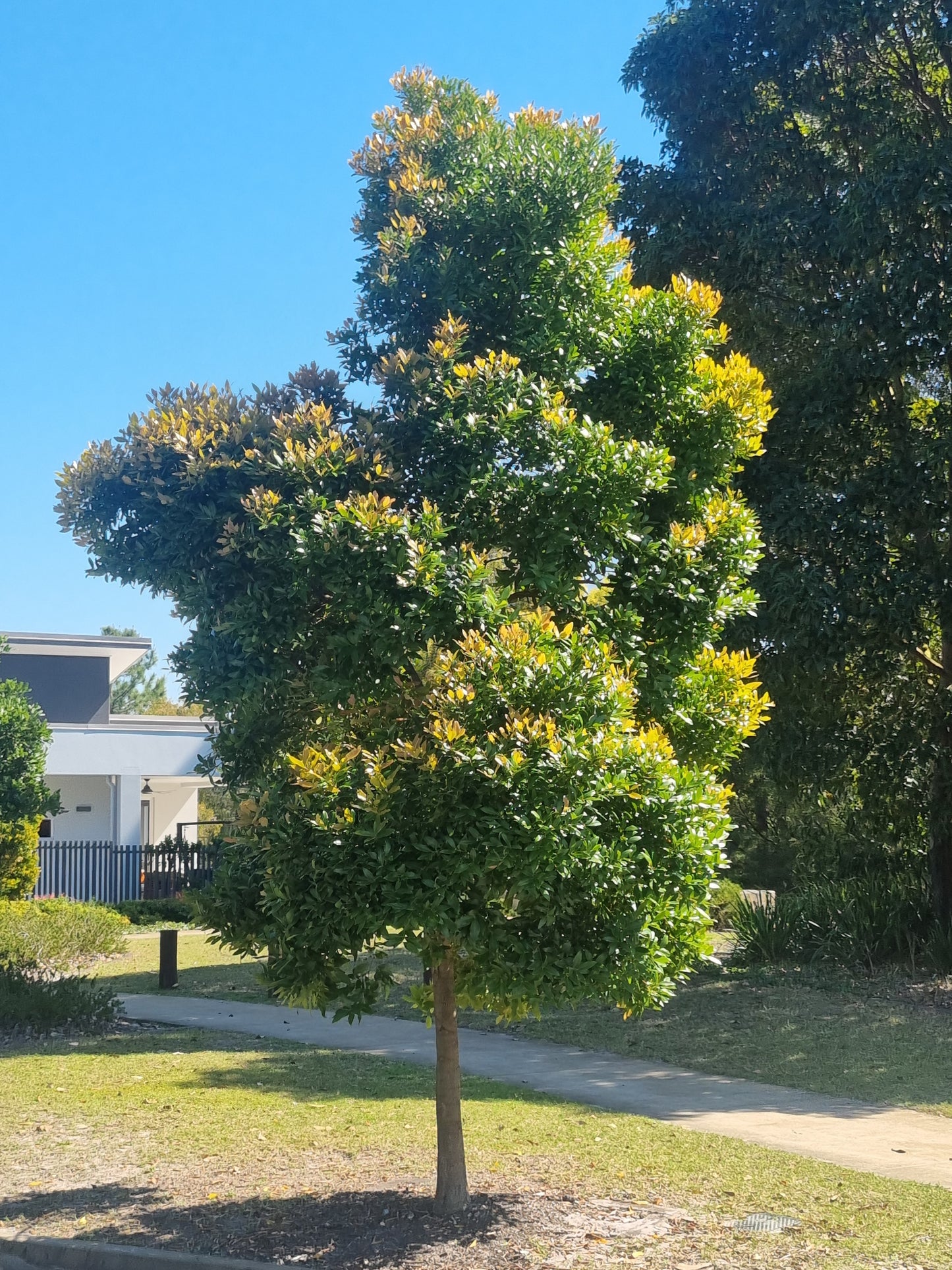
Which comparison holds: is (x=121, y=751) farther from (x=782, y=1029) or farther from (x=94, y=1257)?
(x=94, y=1257)

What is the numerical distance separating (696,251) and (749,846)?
591 inches

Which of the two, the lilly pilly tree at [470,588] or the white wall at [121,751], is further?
the white wall at [121,751]

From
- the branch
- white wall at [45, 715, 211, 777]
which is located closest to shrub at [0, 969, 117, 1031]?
the branch

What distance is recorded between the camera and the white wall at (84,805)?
30.9 m

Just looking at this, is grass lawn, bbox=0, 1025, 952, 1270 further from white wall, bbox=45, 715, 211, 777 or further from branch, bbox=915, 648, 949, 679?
white wall, bbox=45, 715, 211, 777

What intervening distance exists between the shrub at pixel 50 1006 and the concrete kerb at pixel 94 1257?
243 inches

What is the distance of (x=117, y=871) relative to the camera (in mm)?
27391

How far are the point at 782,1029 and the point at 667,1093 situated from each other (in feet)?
9.49

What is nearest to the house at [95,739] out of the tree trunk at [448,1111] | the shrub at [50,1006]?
the shrub at [50,1006]

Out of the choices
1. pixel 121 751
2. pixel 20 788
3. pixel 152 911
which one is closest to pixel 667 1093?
pixel 20 788

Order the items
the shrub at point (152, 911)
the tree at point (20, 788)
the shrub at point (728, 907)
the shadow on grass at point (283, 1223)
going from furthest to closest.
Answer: the shrub at point (152, 911), the shrub at point (728, 907), the tree at point (20, 788), the shadow on grass at point (283, 1223)

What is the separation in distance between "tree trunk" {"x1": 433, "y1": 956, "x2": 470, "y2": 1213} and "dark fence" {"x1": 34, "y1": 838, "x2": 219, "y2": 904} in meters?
21.1

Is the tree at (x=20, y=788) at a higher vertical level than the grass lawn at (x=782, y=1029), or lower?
higher

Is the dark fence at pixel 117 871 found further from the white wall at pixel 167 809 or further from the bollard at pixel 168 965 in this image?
the bollard at pixel 168 965
